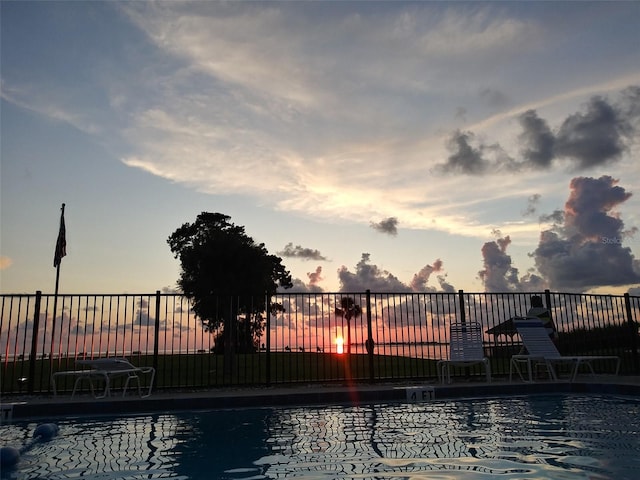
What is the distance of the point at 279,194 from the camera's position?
46.9 ft

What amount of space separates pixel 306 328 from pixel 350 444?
661 cm

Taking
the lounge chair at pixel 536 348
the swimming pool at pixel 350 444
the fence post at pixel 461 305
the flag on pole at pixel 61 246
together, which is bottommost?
the swimming pool at pixel 350 444

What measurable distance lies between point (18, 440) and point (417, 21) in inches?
393

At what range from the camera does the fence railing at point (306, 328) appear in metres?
9.16

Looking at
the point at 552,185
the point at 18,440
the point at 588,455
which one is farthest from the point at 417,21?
the point at 18,440

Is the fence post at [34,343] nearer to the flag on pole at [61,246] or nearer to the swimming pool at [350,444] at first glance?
the swimming pool at [350,444]

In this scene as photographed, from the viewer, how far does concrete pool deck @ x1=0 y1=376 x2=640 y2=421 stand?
23.9 feet

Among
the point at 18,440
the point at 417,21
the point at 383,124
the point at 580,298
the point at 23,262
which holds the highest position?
the point at 417,21

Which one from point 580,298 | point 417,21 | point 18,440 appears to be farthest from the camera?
point 580,298

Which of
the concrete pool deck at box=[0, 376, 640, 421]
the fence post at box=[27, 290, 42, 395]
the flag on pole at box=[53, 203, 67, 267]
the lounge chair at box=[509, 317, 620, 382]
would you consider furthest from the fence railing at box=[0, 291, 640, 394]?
the flag on pole at box=[53, 203, 67, 267]

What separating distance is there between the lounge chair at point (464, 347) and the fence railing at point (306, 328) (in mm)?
439

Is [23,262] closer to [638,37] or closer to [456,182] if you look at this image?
[456,182]

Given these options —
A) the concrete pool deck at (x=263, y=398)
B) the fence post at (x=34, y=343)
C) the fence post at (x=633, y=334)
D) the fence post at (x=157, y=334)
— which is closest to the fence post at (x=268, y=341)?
the concrete pool deck at (x=263, y=398)

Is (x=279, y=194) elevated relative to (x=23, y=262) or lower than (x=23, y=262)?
elevated
